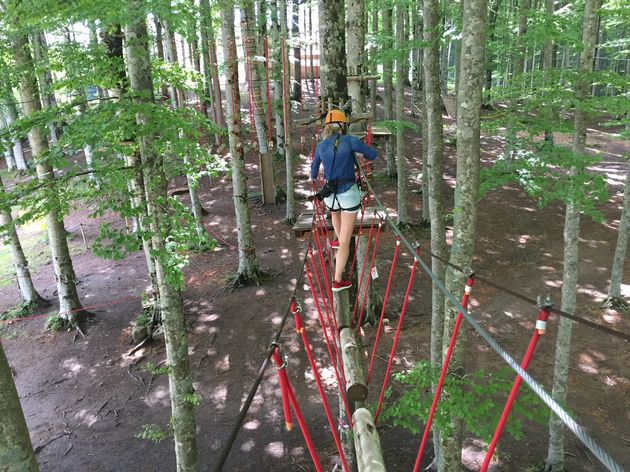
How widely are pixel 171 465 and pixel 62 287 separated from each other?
4.63m

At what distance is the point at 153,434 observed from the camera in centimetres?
536

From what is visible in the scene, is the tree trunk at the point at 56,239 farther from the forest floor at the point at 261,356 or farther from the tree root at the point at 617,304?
the tree root at the point at 617,304

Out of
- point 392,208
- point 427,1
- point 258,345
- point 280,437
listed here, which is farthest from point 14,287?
point 427,1

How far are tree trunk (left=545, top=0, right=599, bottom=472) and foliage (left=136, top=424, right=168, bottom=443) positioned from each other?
15.8ft

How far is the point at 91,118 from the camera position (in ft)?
12.4

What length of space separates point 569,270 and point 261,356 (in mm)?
4831

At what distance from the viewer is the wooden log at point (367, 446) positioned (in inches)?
78.2

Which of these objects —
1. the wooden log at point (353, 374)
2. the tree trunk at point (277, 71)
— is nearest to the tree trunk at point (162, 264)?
the wooden log at point (353, 374)

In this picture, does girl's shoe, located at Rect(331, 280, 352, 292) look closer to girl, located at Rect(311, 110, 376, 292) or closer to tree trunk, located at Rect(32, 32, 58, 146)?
girl, located at Rect(311, 110, 376, 292)

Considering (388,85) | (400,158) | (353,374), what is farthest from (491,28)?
(353,374)

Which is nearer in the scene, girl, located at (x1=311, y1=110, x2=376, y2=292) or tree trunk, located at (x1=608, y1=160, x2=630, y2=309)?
girl, located at (x1=311, y1=110, x2=376, y2=292)

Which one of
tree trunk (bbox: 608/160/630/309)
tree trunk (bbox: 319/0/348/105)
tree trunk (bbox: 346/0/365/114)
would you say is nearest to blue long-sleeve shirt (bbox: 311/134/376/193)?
tree trunk (bbox: 319/0/348/105)

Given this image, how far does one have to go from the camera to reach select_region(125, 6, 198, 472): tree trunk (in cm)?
397

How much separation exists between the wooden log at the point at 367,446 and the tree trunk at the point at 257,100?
325 inches
